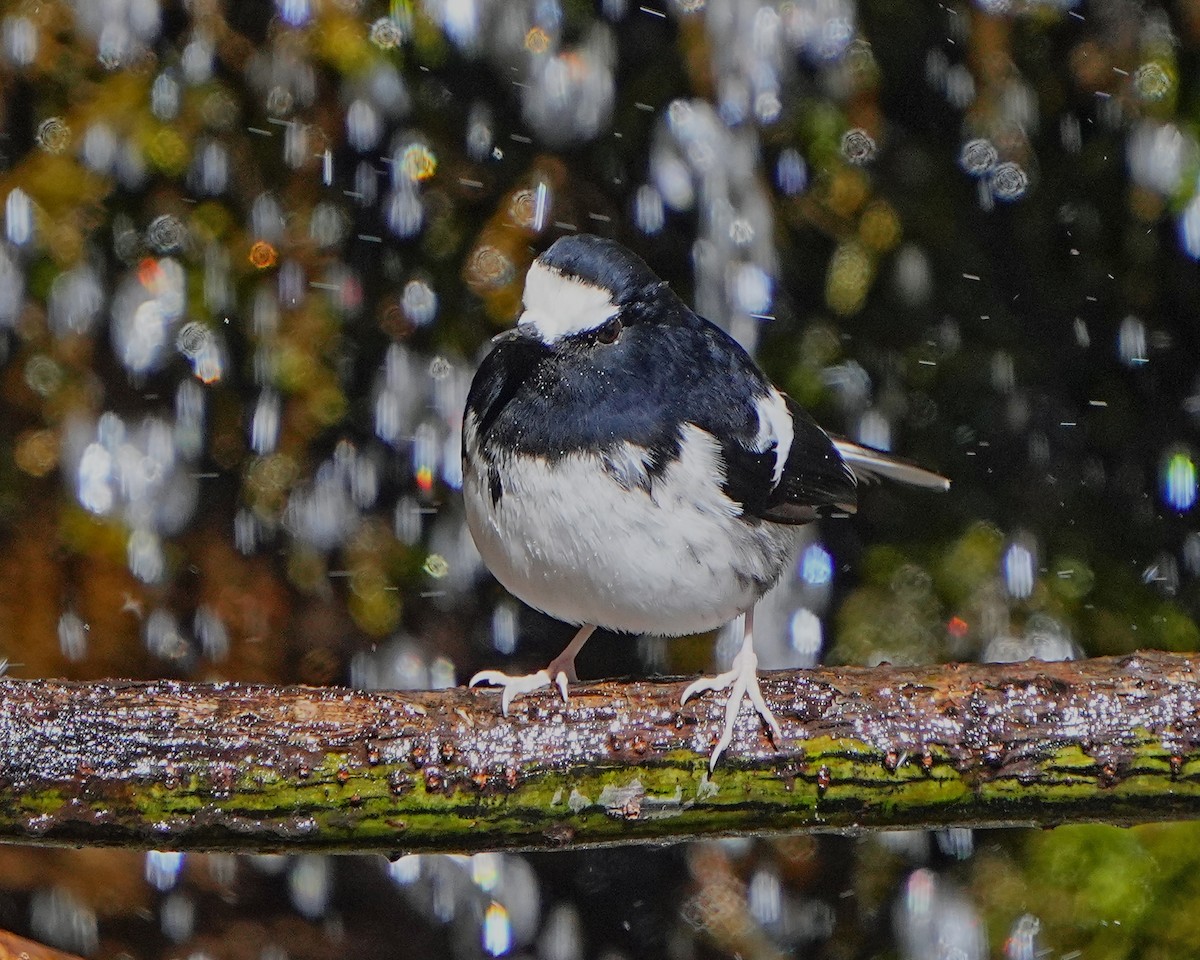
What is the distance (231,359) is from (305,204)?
659mm

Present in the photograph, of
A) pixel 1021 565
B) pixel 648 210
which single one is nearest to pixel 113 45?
pixel 648 210

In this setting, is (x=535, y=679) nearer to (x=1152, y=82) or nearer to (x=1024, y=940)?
(x=1024, y=940)

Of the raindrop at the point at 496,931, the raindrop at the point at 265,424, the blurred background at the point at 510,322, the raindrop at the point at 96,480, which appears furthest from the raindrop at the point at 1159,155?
the raindrop at the point at 96,480

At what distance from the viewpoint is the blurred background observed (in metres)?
4.89

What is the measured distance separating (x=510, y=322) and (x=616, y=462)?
2501 mm

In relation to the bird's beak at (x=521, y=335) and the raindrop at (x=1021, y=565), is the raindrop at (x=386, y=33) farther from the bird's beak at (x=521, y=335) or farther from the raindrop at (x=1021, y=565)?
the raindrop at (x=1021, y=565)

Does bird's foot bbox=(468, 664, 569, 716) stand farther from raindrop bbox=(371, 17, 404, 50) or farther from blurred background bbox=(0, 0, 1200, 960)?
raindrop bbox=(371, 17, 404, 50)

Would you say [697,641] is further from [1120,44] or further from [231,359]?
[1120,44]

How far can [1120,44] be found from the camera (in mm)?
4754

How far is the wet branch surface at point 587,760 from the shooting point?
2.40m

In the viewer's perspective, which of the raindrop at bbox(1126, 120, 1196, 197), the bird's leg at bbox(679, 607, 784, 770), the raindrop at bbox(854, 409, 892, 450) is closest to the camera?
the bird's leg at bbox(679, 607, 784, 770)

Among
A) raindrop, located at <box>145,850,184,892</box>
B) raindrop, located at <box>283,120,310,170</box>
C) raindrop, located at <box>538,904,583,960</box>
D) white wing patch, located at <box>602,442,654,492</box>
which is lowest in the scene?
raindrop, located at <box>538,904,583,960</box>

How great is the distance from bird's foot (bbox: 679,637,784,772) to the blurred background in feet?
8.29

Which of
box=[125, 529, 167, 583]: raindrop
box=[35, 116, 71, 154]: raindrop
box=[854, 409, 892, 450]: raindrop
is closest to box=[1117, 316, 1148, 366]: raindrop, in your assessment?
box=[854, 409, 892, 450]: raindrop
